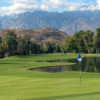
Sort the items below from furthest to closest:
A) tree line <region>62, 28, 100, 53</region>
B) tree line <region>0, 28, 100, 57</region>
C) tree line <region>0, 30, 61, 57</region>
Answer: tree line <region>62, 28, 100, 53</region>, tree line <region>0, 28, 100, 57</region>, tree line <region>0, 30, 61, 57</region>

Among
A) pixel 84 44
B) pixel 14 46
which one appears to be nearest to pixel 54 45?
pixel 84 44

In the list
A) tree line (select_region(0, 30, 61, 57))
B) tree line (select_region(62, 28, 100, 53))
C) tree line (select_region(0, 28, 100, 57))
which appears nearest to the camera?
tree line (select_region(0, 30, 61, 57))

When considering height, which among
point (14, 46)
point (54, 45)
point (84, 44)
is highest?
point (84, 44)

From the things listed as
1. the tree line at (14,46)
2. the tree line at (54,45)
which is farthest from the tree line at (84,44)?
the tree line at (14,46)

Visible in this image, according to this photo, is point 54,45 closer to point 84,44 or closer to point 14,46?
point 84,44

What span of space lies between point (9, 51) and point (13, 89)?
358ft

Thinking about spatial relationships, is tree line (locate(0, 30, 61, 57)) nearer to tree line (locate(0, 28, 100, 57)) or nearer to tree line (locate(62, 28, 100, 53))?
tree line (locate(0, 28, 100, 57))

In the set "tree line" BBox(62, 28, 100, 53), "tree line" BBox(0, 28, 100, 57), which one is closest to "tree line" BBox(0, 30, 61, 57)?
"tree line" BBox(0, 28, 100, 57)

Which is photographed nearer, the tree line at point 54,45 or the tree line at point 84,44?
the tree line at point 54,45

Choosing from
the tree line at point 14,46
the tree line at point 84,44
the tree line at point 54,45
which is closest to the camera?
the tree line at point 14,46

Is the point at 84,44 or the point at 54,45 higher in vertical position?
the point at 84,44

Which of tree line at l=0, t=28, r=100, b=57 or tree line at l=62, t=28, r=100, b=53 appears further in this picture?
tree line at l=62, t=28, r=100, b=53

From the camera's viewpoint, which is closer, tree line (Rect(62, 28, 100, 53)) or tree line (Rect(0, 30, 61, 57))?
tree line (Rect(0, 30, 61, 57))

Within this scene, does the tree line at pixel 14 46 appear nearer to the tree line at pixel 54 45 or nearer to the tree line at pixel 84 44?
the tree line at pixel 54 45
